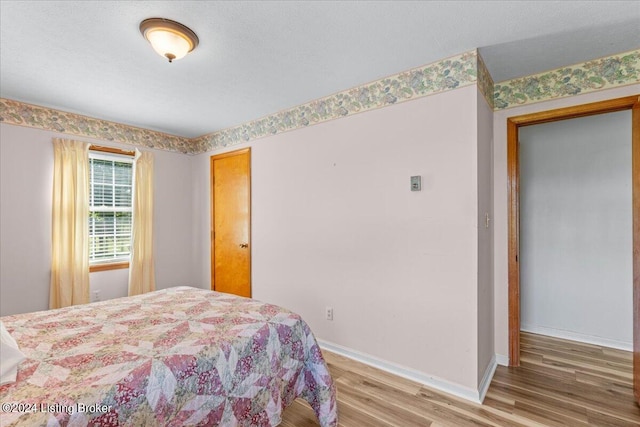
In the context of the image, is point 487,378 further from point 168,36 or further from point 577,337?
point 168,36

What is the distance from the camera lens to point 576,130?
10.4 feet

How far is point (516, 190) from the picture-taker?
2.62 m

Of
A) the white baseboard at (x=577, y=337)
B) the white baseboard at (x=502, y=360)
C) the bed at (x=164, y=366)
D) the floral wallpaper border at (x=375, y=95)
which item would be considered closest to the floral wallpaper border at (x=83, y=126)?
the floral wallpaper border at (x=375, y=95)

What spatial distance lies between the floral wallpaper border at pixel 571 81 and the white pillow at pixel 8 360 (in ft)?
11.3

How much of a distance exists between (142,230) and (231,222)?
111cm

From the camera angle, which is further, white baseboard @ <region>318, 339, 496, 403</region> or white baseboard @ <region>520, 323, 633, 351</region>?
white baseboard @ <region>520, 323, 633, 351</region>

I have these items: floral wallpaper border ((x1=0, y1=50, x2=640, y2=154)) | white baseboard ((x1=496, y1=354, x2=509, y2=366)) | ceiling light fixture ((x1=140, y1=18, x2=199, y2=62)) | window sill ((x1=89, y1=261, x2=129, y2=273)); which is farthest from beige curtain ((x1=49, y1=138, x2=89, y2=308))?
white baseboard ((x1=496, y1=354, x2=509, y2=366))

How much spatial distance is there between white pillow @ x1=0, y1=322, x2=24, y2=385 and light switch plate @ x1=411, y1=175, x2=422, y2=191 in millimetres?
2373

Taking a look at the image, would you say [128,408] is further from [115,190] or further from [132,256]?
[115,190]

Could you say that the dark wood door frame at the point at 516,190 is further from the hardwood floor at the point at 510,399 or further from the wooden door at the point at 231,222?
the wooden door at the point at 231,222

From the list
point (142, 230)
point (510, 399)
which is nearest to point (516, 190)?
point (510, 399)

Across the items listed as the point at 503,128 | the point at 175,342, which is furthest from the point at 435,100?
the point at 175,342

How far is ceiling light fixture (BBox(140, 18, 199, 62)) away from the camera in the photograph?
178cm

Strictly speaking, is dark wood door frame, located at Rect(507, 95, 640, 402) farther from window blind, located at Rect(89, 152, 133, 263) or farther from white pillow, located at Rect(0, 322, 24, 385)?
window blind, located at Rect(89, 152, 133, 263)
